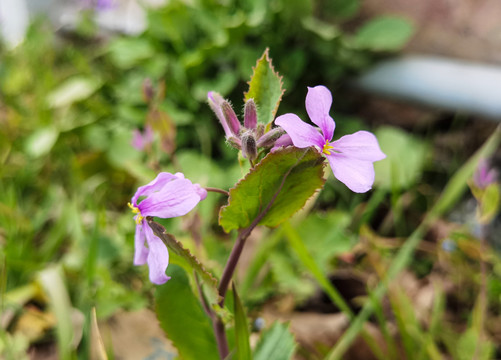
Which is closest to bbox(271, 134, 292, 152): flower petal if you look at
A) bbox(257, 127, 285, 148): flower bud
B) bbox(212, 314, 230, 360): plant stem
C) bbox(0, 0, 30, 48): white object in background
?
bbox(257, 127, 285, 148): flower bud

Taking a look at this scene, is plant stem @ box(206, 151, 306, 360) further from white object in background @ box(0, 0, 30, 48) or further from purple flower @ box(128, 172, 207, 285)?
white object in background @ box(0, 0, 30, 48)

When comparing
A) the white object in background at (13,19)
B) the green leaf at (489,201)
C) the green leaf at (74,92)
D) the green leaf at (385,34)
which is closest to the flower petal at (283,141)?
the green leaf at (489,201)

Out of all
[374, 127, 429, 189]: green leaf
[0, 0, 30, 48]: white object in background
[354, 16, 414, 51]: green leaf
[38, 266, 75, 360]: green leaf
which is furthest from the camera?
[0, 0, 30, 48]: white object in background

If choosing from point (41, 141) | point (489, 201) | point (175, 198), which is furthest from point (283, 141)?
point (41, 141)

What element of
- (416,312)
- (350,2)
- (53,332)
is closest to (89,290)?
(53,332)

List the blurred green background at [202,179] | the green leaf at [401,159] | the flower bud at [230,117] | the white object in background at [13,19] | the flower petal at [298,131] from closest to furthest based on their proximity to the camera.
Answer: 1. the flower petal at [298,131]
2. the flower bud at [230,117]
3. the blurred green background at [202,179]
4. the green leaf at [401,159]
5. the white object in background at [13,19]

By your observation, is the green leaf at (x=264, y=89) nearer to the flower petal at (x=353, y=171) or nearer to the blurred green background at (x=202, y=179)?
the flower petal at (x=353, y=171)
